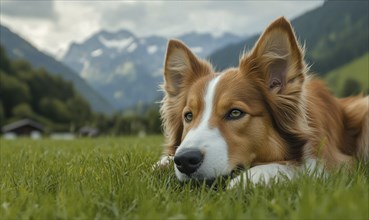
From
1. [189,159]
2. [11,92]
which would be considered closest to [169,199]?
[189,159]

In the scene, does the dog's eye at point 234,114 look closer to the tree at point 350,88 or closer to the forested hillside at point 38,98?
the forested hillside at point 38,98

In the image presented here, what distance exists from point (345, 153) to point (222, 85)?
204cm

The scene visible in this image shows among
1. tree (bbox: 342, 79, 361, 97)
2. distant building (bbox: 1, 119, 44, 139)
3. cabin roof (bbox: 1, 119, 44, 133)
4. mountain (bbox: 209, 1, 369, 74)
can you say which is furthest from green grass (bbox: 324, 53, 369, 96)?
distant building (bbox: 1, 119, 44, 139)

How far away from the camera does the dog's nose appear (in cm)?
425

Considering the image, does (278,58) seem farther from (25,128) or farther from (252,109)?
(25,128)

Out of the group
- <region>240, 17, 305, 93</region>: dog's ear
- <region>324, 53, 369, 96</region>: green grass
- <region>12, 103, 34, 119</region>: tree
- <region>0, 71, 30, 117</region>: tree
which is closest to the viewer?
<region>240, 17, 305, 93</region>: dog's ear

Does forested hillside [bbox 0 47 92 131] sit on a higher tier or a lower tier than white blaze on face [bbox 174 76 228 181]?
lower

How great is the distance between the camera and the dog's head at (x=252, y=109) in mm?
4531

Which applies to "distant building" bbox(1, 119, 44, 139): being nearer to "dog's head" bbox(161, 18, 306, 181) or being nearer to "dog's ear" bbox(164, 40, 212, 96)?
"dog's ear" bbox(164, 40, 212, 96)

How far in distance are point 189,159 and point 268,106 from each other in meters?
1.33

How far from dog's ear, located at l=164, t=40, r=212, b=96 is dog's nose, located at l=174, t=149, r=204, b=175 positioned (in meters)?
1.78

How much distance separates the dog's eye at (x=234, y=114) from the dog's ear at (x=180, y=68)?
1140 millimetres

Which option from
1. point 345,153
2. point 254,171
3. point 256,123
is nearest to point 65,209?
point 254,171

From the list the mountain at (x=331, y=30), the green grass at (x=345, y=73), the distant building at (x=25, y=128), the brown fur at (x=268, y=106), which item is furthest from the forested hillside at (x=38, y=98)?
the brown fur at (x=268, y=106)
